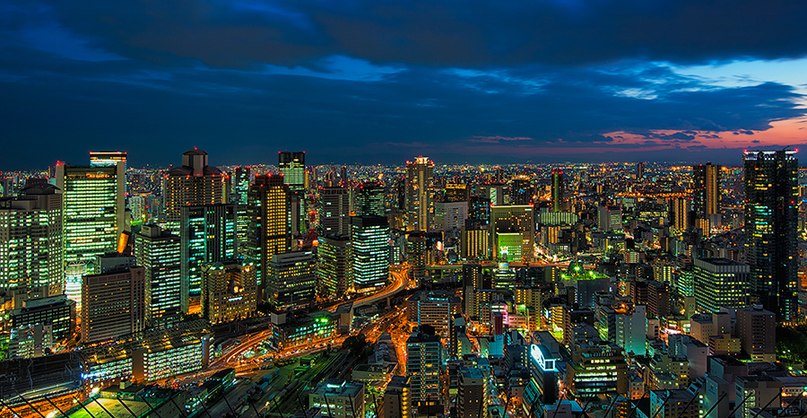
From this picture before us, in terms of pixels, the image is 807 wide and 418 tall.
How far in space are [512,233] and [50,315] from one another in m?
12.9

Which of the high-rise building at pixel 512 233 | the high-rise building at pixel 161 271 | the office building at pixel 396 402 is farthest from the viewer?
the high-rise building at pixel 512 233

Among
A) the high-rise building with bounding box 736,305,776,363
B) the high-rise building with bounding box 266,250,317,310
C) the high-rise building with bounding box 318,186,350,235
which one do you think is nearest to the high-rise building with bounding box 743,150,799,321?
the high-rise building with bounding box 736,305,776,363

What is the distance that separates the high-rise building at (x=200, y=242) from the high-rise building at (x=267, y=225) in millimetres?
508

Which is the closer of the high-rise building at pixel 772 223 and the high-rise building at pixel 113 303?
the high-rise building at pixel 113 303

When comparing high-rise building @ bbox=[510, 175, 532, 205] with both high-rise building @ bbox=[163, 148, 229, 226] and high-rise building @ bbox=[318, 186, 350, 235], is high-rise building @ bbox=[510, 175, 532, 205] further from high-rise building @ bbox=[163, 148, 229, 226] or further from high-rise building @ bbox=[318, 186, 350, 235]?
high-rise building @ bbox=[163, 148, 229, 226]

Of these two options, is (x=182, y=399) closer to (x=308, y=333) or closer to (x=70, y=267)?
(x=308, y=333)

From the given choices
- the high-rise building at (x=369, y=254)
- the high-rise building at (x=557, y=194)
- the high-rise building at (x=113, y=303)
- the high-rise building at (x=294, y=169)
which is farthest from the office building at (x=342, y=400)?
the high-rise building at (x=557, y=194)

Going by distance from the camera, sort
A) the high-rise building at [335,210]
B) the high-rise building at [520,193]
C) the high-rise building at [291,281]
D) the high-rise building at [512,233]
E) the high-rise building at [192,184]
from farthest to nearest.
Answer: the high-rise building at [520,193]
the high-rise building at [512,233]
the high-rise building at [335,210]
the high-rise building at [192,184]
the high-rise building at [291,281]

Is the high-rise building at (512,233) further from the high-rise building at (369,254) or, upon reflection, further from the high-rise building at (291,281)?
the high-rise building at (291,281)

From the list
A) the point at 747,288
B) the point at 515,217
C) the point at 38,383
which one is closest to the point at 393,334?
the point at 38,383

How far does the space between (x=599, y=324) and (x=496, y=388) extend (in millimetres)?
3745

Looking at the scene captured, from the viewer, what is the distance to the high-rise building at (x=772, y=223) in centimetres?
1252

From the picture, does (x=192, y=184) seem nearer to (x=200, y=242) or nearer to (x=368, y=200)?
(x=200, y=242)

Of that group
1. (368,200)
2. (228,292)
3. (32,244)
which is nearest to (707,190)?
(368,200)
